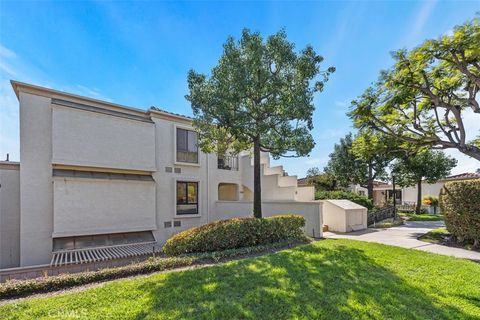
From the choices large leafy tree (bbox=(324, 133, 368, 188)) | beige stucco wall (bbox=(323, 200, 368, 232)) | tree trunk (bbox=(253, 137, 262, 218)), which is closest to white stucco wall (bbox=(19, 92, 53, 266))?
tree trunk (bbox=(253, 137, 262, 218))

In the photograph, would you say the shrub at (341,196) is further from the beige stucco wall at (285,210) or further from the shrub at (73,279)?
the shrub at (73,279)

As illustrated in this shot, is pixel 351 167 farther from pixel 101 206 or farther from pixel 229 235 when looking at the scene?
pixel 101 206

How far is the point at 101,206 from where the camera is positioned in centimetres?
1334

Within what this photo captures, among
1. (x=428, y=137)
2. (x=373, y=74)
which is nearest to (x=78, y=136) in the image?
(x=373, y=74)

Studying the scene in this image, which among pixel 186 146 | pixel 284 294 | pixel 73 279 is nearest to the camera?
pixel 284 294

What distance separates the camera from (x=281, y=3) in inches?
400

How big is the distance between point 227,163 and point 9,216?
13.0 m

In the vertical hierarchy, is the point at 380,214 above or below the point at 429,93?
below

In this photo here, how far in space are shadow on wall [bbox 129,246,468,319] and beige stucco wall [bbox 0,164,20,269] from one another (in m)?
10.5

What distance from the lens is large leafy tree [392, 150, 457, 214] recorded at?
25000 mm

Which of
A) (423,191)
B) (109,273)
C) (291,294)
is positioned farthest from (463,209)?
(423,191)

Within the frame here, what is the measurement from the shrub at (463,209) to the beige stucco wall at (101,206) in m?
15.3

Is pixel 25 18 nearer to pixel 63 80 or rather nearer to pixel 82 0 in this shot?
pixel 82 0

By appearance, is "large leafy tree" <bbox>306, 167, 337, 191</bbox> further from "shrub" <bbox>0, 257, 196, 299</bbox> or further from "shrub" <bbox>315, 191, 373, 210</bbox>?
"shrub" <bbox>0, 257, 196, 299</bbox>
